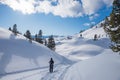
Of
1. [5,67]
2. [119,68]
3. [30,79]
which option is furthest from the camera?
[5,67]

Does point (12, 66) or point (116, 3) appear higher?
point (116, 3)

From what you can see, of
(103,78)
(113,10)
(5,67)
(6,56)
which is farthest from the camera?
(6,56)

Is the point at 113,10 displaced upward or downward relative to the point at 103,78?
upward

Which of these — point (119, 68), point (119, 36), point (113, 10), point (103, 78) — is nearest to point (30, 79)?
point (103, 78)

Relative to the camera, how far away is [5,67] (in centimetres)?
2661

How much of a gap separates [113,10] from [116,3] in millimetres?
884

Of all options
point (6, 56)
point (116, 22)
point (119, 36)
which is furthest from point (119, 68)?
point (6, 56)

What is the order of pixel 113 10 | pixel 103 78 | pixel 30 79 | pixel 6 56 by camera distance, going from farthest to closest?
pixel 6 56, pixel 113 10, pixel 30 79, pixel 103 78

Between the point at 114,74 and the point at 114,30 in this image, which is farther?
the point at 114,30

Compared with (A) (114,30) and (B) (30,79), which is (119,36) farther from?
(B) (30,79)

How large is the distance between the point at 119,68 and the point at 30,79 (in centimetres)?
983

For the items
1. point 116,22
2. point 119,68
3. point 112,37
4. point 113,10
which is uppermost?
point 113,10

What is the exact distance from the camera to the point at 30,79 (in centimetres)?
1800

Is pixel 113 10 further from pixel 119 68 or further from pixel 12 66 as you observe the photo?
pixel 12 66
